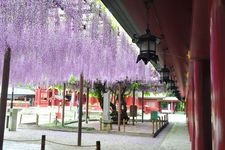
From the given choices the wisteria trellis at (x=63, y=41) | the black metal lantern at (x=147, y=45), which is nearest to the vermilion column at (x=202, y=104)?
the black metal lantern at (x=147, y=45)

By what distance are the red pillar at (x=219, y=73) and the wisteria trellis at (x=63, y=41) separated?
4942 mm

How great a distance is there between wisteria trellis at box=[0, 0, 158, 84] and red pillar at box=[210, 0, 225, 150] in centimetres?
494

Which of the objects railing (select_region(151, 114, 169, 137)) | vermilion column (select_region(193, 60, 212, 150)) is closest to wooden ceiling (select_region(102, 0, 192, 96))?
vermilion column (select_region(193, 60, 212, 150))

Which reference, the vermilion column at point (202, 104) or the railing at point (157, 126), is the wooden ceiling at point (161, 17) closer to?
the vermilion column at point (202, 104)

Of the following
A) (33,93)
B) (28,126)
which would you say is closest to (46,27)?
(28,126)

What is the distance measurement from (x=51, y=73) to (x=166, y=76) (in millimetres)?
5252

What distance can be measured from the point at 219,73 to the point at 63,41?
7563mm

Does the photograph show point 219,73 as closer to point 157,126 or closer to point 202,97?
point 202,97

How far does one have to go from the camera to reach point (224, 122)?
176 centimetres

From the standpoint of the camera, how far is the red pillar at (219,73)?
179 cm

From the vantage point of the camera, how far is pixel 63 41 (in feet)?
29.9

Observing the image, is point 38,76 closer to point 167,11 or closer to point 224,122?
point 167,11

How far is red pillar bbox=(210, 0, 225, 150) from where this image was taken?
1.79m

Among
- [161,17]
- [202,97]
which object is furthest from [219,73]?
[202,97]
